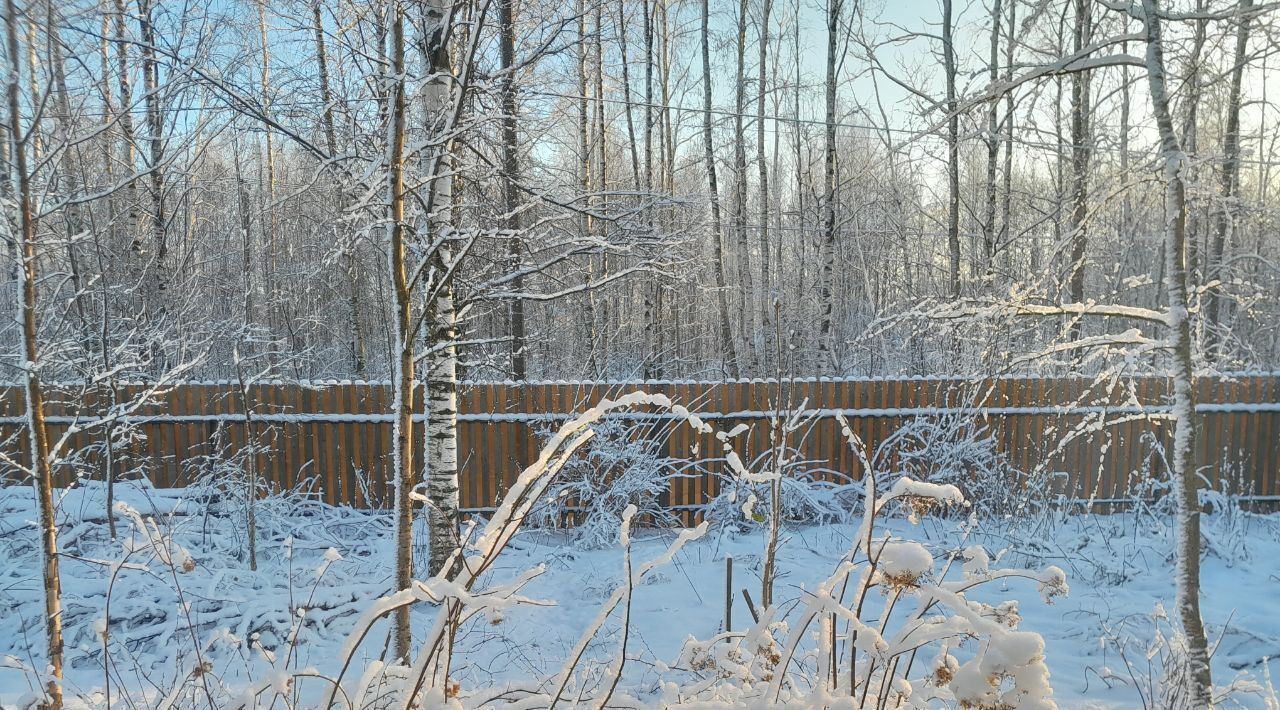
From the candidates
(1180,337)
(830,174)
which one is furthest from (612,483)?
(830,174)

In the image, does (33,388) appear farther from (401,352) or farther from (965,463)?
(965,463)

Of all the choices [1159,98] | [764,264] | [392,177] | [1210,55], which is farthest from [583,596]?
[764,264]

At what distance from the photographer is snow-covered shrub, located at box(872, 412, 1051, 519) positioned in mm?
6387

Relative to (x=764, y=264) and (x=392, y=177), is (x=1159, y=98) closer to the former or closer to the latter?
(x=392, y=177)

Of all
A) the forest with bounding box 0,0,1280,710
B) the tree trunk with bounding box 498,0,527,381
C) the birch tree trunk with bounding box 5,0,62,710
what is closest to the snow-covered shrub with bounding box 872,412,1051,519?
the forest with bounding box 0,0,1280,710

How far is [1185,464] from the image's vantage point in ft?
9.00

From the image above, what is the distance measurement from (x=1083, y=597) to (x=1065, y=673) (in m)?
1.30

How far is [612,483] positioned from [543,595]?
5.88 ft

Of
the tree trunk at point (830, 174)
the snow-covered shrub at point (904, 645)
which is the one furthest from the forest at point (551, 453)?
the tree trunk at point (830, 174)

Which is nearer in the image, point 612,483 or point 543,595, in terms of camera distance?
point 543,595

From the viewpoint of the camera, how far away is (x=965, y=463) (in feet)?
22.7

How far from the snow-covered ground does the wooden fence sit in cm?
52

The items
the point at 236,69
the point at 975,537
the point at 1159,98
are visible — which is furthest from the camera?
the point at 975,537

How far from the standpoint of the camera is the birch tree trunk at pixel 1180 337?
2.66 metres
